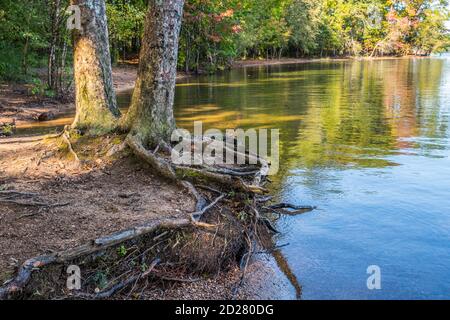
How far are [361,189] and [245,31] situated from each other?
4330 cm

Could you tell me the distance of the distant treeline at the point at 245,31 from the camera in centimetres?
1889

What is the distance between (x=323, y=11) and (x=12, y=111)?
73.1 meters

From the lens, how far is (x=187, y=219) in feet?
19.2

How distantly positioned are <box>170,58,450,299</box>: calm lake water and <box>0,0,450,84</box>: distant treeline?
6.59 metres

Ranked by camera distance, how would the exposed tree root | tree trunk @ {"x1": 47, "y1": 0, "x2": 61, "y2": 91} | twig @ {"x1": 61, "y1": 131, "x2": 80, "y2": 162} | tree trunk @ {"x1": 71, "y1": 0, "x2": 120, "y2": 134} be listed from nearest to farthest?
the exposed tree root
twig @ {"x1": 61, "y1": 131, "x2": 80, "y2": 162}
tree trunk @ {"x1": 71, "y1": 0, "x2": 120, "y2": 134}
tree trunk @ {"x1": 47, "y1": 0, "x2": 61, "y2": 91}

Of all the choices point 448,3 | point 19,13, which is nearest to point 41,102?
point 19,13

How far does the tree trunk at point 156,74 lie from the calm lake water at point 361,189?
267 cm

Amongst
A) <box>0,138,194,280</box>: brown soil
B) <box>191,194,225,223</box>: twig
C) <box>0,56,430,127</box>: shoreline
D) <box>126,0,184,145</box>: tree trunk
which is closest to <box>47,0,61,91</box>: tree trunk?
<box>0,56,430,127</box>: shoreline

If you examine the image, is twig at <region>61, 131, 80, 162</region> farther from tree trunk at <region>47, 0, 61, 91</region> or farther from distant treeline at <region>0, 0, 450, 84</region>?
tree trunk at <region>47, 0, 61, 91</region>

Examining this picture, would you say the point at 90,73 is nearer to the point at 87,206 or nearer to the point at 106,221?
the point at 87,206

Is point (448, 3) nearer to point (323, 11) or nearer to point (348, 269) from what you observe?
point (323, 11)

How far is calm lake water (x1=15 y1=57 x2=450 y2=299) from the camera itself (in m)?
5.93

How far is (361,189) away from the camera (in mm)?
9031
